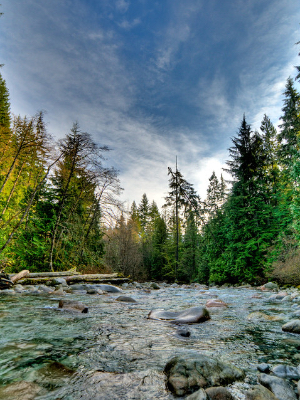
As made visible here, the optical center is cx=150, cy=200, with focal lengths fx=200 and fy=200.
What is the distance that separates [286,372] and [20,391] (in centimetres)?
184

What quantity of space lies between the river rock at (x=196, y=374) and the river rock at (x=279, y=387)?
6.2 inches

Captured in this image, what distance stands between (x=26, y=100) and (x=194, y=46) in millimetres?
14271

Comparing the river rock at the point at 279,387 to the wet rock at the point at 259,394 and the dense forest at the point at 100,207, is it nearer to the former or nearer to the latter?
the wet rock at the point at 259,394

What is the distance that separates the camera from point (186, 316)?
11.2 feet

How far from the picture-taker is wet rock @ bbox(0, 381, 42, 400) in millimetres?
1119

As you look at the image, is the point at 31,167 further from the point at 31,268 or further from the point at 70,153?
the point at 31,268

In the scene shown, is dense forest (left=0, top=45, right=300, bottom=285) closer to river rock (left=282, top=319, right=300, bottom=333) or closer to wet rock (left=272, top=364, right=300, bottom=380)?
river rock (left=282, top=319, right=300, bottom=333)

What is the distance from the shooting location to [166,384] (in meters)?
1.34

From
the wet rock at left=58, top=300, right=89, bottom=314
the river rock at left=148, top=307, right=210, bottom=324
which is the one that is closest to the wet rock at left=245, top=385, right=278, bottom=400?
the river rock at left=148, top=307, right=210, bottom=324

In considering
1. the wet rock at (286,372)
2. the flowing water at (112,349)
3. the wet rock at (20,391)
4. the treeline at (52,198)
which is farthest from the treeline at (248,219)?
the wet rock at (20,391)

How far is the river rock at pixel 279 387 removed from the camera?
1.22 metres

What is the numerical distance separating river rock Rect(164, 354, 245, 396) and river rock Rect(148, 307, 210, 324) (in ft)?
5.92

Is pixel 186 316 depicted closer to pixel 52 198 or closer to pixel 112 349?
pixel 112 349

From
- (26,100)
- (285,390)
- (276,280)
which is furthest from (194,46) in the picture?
(285,390)
